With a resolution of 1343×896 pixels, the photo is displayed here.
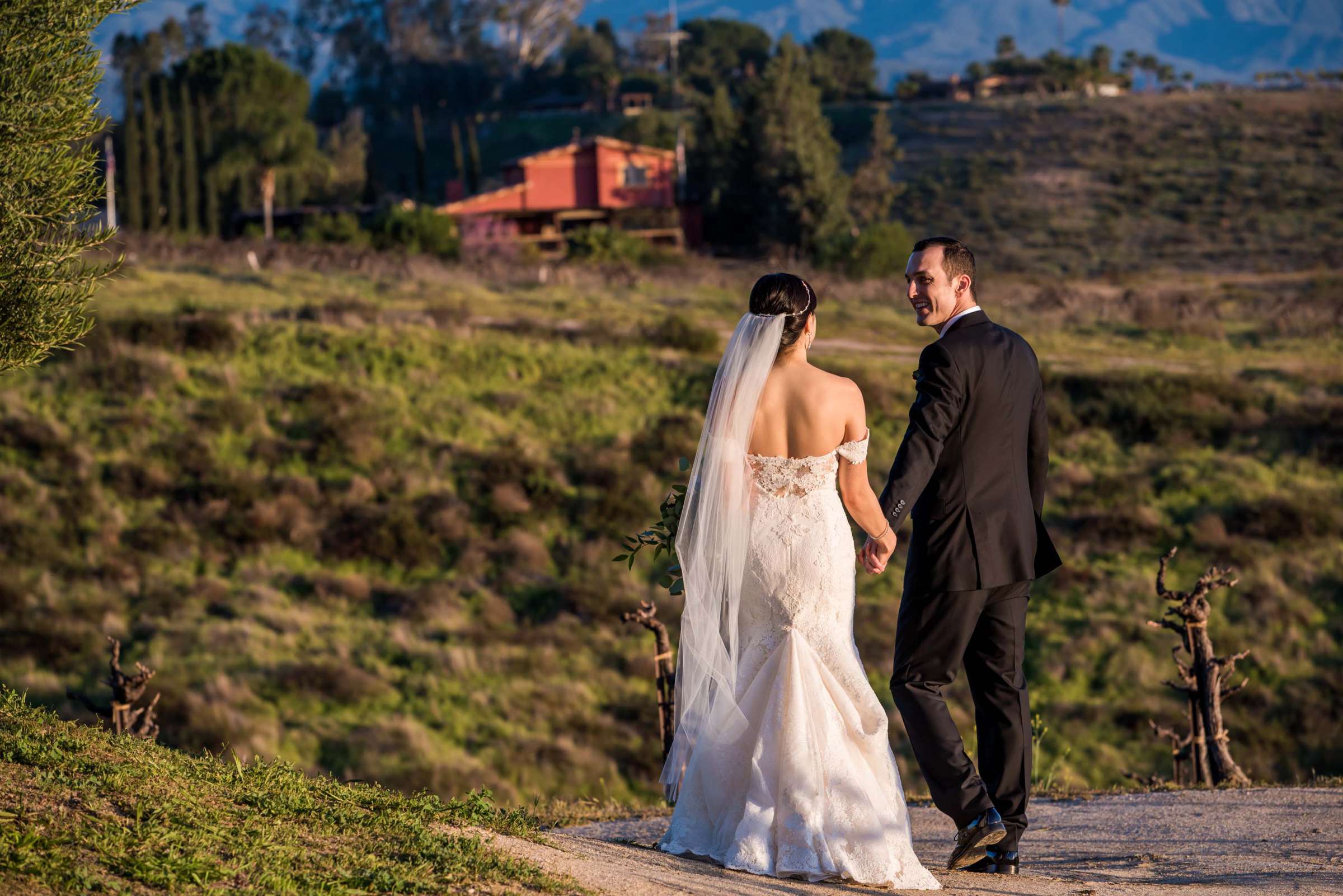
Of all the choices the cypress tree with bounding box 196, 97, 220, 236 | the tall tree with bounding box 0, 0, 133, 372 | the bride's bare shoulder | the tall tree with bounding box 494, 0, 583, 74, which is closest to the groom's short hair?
the bride's bare shoulder

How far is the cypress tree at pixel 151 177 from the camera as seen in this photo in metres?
53.1

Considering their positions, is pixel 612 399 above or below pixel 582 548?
above

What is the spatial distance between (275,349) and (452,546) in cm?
882

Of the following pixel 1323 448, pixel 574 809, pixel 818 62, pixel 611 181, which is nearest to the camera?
pixel 574 809

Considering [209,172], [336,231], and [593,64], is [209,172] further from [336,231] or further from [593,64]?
[593,64]

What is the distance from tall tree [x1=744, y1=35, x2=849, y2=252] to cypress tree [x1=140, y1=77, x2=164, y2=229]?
24074mm

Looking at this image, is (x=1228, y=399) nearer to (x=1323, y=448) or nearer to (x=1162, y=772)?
(x=1323, y=448)

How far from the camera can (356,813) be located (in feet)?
18.2

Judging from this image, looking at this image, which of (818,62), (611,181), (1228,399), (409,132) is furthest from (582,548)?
(409,132)

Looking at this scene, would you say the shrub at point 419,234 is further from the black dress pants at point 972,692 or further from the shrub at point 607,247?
the black dress pants at point 972,692

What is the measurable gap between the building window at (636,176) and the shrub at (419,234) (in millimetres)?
9364

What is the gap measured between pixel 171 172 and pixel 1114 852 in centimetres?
5474

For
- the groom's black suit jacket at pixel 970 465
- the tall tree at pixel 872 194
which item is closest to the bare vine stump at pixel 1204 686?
the groom's black suit jacket at pixel 970 465

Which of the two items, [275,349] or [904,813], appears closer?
[904,813]
